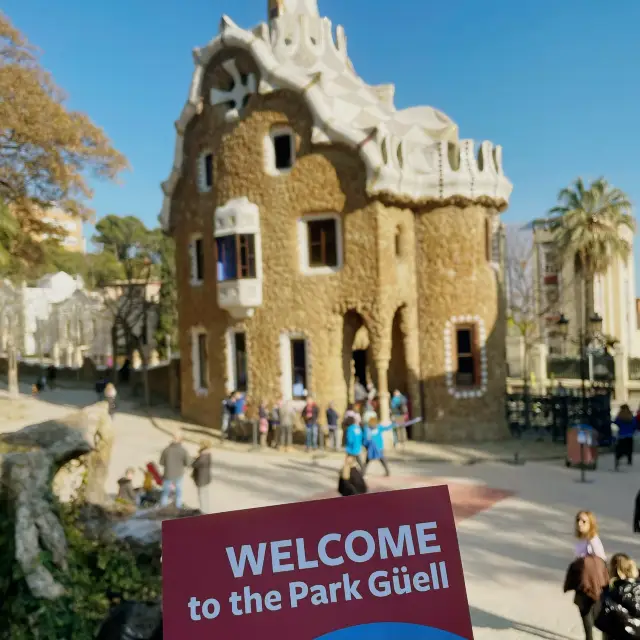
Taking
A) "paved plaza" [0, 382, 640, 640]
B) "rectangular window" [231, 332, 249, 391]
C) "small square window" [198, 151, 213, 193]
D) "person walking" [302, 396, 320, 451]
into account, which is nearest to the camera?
"paved plaza" [0, 382, 640, 640]

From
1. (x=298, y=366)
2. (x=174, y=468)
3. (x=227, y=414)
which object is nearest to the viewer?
(x=174, y=468)

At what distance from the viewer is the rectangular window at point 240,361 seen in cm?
2064

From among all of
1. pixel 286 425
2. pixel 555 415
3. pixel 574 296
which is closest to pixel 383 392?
pixel 286 425

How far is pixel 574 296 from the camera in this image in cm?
4178

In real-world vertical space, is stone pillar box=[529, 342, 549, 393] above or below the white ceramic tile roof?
below

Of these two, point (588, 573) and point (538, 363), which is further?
point (538, 363)

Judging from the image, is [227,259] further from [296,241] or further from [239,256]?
[296,241]

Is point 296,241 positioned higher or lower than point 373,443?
higher

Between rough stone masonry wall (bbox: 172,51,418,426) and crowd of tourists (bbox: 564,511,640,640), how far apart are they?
41.4 feet

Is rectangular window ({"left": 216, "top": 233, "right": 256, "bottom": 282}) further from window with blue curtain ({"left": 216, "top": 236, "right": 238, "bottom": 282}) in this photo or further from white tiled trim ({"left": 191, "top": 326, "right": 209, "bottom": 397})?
white tiled trim ({"left": 191, "top": 326, "right": 209, "bottom": 397})

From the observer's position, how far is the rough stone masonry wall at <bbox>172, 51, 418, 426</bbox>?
61.0 ft

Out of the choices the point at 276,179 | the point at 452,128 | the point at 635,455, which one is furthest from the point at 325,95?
the point at 635,455

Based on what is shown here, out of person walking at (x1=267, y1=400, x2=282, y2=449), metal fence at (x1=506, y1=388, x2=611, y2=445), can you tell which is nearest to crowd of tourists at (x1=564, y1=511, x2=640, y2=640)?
metal fence at (x1=506, y1=388, x2=611, y2=445)

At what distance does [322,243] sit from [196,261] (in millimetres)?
5202
